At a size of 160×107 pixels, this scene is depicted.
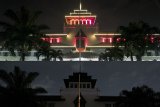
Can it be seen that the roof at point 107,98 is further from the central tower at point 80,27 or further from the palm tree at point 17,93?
the central tower at point 80,27

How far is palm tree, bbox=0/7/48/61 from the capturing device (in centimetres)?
6875

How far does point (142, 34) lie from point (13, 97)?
3152 centimetres

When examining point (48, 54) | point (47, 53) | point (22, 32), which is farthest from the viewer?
point (48, 54)

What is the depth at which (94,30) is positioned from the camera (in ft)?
374

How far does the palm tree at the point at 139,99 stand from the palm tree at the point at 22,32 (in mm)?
23263

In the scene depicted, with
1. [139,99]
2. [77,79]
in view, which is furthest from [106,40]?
[139,99]

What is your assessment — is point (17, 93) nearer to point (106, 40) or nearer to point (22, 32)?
point (22, 32)

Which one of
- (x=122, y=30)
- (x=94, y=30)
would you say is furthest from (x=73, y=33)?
(x=122, y=30)

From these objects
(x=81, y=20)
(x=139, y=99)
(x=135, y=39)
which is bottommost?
(x=139, y=99)

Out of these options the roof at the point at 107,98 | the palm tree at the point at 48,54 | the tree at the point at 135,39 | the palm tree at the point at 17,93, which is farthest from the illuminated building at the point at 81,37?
the palm tree at the point at 17,93

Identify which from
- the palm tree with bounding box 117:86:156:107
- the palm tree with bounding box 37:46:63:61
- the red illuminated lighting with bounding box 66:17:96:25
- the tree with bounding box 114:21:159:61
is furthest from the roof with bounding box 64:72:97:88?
the red illuminated lighting with bounding box 66:17:96:25

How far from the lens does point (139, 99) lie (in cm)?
4769

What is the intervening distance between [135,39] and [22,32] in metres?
16.0

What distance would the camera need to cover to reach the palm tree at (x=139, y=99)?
155 feet
